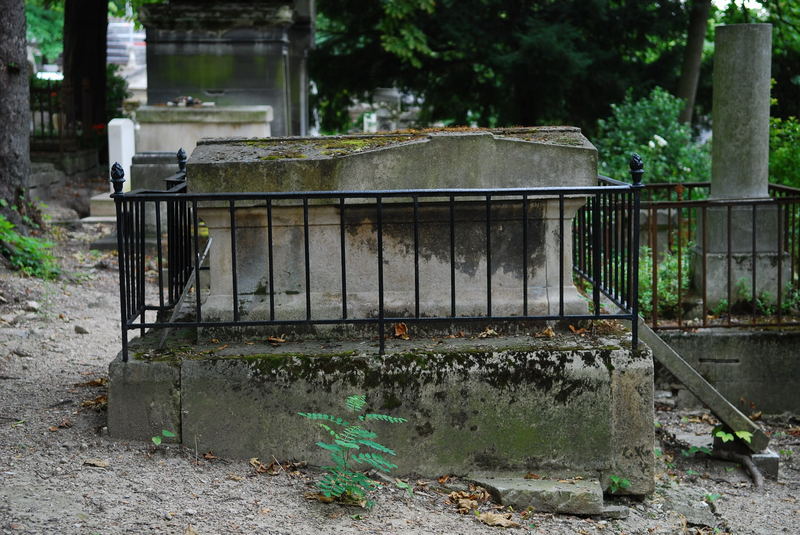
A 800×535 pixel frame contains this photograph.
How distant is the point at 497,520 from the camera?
14.8 ft

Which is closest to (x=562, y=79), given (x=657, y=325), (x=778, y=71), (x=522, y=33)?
(x=522, y=33)

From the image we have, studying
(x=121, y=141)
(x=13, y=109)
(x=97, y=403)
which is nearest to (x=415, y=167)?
(x=97, y=403)

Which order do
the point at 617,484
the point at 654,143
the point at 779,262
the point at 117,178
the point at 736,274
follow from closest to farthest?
the point at 117,178 → the point at 617,484 → the point at 779,262 → the point at 736,274 → the point at 654,143

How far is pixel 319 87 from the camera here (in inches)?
735

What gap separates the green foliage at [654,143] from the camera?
13969mm

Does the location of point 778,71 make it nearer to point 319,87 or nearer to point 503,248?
point 319,87

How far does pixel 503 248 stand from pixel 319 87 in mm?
13917

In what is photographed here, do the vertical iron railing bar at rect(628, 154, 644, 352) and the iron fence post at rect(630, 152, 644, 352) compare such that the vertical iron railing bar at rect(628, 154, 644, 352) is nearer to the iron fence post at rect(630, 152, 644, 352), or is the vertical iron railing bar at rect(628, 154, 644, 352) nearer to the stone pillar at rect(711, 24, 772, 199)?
the iron fence post at rect(630, 152, 644, 352)

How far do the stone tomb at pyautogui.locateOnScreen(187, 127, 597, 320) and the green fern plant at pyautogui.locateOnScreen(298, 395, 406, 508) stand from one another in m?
0.68

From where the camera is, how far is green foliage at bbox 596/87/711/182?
1397cm

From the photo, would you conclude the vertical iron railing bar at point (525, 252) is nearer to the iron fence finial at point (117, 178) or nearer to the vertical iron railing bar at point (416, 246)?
the vertical iron railing bar at point (416, 246)

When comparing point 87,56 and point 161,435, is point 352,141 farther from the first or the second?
point 87,56

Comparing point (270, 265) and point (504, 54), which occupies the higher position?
point (504, 54)

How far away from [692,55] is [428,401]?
Result: 13.6 meters
